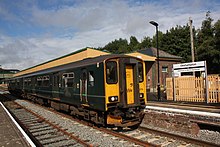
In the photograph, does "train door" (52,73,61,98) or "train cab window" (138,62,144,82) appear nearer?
"train cab window" (138,62,144,82)

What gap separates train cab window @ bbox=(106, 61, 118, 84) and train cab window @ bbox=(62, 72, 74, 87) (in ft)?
10.6

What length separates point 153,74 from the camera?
33.8 metres

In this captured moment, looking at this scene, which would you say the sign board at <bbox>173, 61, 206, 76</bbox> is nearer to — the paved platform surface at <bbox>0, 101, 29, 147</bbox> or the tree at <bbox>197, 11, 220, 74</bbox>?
the paved platform surface at <bbox>0, 101, 29, 147</bbox>

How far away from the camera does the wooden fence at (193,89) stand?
14.8m

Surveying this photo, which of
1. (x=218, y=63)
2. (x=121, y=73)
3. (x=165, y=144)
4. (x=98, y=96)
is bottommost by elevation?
Answer: (x=165, y=144)

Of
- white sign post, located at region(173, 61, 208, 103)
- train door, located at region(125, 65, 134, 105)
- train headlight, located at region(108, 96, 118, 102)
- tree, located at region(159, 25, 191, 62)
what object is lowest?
train headlight, located at region(108, 96, 118, 102)

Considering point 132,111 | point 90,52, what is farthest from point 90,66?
point 90,52

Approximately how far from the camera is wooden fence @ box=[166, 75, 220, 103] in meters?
14.8

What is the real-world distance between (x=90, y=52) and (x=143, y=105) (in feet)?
47.4

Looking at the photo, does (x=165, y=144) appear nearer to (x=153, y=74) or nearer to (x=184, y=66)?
(x=184, y=66)

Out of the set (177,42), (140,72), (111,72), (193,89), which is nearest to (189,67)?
(193,89)

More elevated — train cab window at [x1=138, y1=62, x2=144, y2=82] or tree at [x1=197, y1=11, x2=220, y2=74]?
tree at [x1=197, y1=11, x2=220, y2=74]

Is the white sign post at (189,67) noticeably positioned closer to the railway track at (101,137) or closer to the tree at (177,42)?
the railway track at (101,137)

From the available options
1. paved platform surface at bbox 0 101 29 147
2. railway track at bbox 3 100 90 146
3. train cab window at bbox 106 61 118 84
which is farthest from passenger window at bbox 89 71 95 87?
paved platform surface at bbox 0 101 29 147
